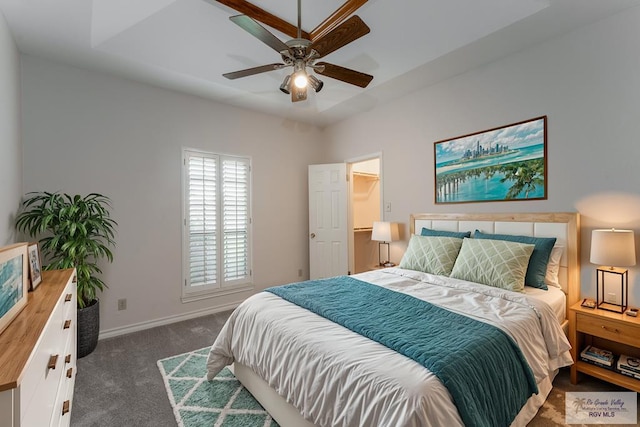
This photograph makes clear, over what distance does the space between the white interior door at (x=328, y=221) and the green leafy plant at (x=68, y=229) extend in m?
2.73

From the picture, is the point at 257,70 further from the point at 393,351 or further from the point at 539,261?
the point at 539,261

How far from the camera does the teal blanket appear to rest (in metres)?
1.31

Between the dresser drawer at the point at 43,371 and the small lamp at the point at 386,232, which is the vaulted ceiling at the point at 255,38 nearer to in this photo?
the small lamp at the point at 386,232

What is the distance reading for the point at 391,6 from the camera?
2227 millimetres

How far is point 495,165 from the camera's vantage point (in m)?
3.01

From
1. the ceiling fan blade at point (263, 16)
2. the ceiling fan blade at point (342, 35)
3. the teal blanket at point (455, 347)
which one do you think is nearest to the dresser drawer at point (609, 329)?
the teal blanket at point (455, 347)

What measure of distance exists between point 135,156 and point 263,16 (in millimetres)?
2219

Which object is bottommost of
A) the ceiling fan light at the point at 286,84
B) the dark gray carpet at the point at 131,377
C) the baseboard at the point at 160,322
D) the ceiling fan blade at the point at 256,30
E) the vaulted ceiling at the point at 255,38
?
the dark gray carpet at the point at 131,377

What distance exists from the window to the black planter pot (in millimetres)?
979

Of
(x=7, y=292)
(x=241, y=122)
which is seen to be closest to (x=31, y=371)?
(x=7, y=292)

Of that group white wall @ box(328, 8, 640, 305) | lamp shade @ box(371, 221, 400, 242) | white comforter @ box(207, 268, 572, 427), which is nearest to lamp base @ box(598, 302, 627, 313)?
white wall @ box(328, 8, 640, 305)

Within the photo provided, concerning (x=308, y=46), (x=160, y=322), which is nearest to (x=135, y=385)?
(x=160, y=322)

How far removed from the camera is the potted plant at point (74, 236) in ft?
8.68

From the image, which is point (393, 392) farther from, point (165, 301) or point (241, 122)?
point (241, 122)
